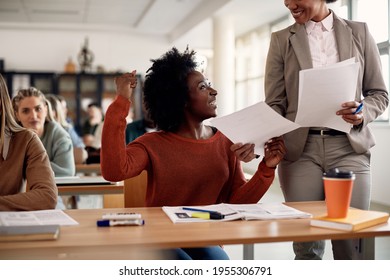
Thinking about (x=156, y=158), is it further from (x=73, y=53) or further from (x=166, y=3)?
(x=73, y=53)

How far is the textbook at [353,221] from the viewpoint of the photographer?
3.75ft

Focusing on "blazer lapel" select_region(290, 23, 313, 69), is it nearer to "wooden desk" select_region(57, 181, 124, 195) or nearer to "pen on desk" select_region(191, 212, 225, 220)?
"pen on desk" select_region(191, 212, 225, 220)

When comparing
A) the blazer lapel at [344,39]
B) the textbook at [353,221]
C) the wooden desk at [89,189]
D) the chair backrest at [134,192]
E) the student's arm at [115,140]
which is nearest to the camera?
the textbook at [353,221]

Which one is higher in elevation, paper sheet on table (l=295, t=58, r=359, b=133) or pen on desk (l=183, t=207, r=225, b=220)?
paper sheet on table (l=295, t=58, r=359, b=133)

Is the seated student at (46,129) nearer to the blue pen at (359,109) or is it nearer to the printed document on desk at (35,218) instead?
the printed document on desk at (35,218)

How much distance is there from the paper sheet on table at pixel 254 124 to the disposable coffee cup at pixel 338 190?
0.99ft

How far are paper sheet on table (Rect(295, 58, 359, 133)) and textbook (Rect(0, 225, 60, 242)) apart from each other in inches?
31.1

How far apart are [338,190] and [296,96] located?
0.64 meters

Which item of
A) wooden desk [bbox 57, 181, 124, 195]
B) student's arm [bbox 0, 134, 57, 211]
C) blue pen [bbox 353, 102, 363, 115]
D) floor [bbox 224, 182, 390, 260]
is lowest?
floor [bbox 224, 182, 390, 260]

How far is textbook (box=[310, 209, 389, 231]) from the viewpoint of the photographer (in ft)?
3.75

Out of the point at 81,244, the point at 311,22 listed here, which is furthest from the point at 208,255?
the point at 311,22

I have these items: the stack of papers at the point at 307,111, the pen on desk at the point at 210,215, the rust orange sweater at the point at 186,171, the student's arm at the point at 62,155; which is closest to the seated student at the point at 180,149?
the rust orange sweater at the point at 186,171

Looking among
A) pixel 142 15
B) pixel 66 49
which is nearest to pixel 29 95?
pixel 142 15

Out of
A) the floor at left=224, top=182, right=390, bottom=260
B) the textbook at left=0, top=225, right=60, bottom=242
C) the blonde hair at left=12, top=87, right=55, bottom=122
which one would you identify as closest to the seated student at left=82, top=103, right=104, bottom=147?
the blonde hair at left=12, top=87, right=55, bottom=122
